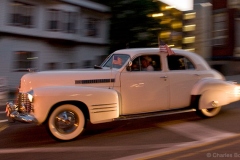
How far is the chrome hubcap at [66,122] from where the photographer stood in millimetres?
7277

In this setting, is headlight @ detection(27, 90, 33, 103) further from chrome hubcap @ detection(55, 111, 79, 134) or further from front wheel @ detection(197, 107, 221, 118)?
front wheel @ detection(197, 107, 221, 118)

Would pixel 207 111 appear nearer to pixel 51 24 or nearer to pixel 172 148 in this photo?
pixel 172 148

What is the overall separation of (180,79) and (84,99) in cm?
249

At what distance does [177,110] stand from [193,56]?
4.73 ft

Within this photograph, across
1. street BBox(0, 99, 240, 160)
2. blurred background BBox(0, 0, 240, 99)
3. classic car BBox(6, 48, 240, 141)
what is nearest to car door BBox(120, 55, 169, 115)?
classic car BBox(6, 48, 240, 141)

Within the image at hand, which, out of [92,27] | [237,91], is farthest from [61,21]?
[237,91]

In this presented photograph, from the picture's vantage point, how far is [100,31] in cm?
2489

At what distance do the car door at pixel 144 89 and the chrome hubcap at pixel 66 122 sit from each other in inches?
41.4

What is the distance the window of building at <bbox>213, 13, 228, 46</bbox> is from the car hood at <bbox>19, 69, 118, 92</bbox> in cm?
1978

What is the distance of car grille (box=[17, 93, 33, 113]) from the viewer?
7.14m

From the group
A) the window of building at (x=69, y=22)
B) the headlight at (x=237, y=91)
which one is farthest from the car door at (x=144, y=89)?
the window of building at (x=69, y=22)

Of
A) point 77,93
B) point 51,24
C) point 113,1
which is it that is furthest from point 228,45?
point 77,93

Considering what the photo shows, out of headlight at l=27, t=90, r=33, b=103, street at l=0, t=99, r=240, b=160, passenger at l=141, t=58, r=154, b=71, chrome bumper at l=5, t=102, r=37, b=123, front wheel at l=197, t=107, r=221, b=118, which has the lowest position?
street at l=0, t=99, r=240, b=160

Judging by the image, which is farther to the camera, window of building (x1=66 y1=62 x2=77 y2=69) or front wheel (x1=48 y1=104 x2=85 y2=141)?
window of building (x1=66 y1=62 x2=77 y2=69)
